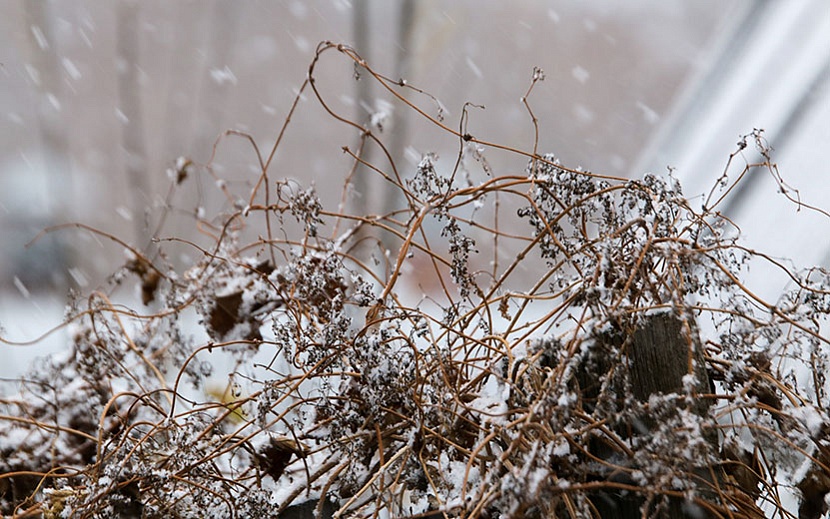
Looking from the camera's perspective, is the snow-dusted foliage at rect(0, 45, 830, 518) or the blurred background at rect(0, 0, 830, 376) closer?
the snow-dusted foliage at rect(0, 45, 830, 518)

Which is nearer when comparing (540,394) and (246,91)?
(540,394)

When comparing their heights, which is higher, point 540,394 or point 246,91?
point 246,91

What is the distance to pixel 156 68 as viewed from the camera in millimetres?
3512


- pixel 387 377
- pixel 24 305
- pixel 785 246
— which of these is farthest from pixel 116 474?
pixel 24 305

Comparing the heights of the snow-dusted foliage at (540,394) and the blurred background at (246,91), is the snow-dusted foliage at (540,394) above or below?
below

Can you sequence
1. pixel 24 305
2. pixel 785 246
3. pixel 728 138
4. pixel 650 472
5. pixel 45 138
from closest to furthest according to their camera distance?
1. pixel 650 472
2. pixel 785 246
3. pixel 728 138
4. pixel 45 138
5. pixel 24 305

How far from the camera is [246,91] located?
3.62 m

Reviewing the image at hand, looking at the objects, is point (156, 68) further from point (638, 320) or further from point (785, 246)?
point (638, 320)

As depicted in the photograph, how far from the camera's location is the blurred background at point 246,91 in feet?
10.4

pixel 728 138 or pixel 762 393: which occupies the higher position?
pixel 728 138

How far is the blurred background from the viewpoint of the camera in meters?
3.16

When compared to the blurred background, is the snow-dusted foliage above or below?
below

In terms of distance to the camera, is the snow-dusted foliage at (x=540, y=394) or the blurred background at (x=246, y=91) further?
the blurred background at (x=246, y=91)

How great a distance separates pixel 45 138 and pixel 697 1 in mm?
2999
